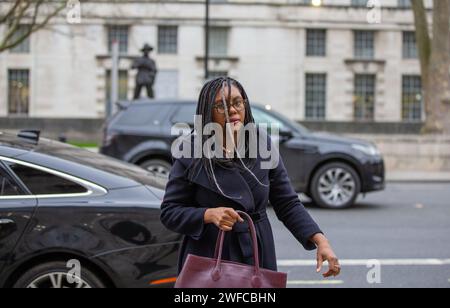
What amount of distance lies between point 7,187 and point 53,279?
0.76m

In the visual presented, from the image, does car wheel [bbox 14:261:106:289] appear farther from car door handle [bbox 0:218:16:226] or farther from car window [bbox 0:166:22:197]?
car window [bbox 0:166:22:197]

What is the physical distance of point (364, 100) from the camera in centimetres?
4119

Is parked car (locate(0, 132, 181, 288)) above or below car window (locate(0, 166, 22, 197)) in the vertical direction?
below

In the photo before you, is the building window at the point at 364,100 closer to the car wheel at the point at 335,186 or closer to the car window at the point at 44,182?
the car wheel at the point at 335,186

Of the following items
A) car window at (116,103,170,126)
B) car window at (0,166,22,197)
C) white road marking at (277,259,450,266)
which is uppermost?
car window at (116,103,170,126)

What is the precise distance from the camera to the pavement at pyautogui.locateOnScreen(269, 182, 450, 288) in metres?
6.94

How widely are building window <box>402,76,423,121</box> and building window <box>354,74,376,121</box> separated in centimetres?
195

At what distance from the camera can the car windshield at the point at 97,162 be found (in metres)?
5.30

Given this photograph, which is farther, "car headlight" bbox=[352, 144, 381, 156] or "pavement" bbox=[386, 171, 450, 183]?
"pavement" bbox=[386, 171, 450, 183]

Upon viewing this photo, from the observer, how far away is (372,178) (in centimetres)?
1211

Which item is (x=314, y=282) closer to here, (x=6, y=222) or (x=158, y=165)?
(x=6, y=222)

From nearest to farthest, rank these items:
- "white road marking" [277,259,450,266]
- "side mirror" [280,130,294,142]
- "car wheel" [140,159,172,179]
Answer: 1. "white road marking" [277,259,450,266]
2. "side mirror" [280,130,294,142]
3. "car wheel" [140,159,172,179]

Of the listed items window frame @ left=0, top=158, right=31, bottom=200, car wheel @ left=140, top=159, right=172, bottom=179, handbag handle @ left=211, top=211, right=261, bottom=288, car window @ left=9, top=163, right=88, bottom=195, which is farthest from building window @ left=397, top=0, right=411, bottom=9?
handbag handle @ left=211, top=211, right=261, bottom=288
